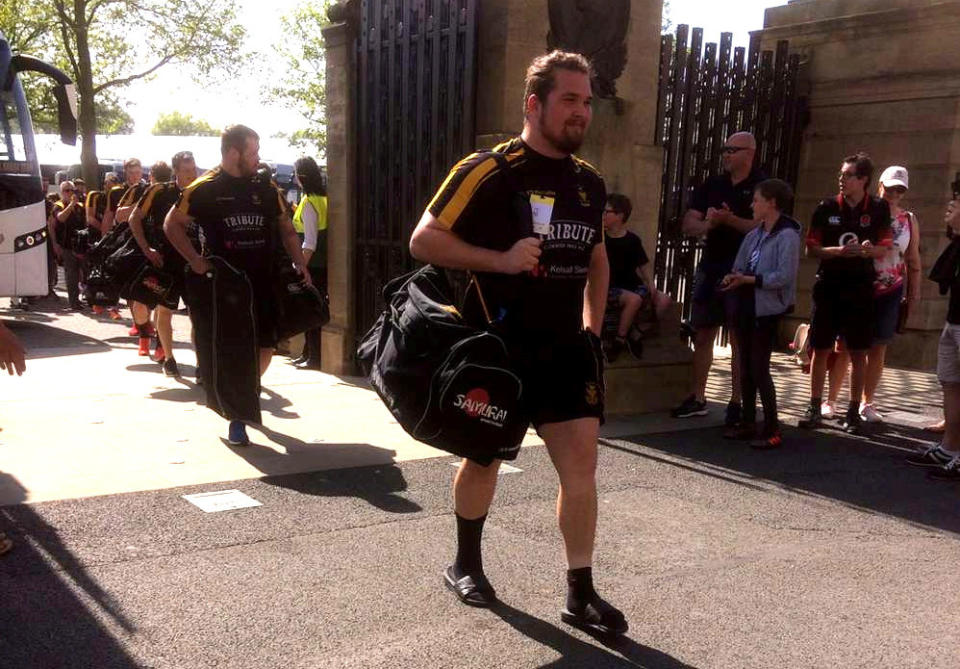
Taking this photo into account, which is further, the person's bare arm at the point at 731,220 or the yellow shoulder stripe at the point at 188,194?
the person's bare arm at the point at 731,220

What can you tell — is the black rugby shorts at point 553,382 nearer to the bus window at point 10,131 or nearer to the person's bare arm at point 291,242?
the person's bare arm at point 291,242

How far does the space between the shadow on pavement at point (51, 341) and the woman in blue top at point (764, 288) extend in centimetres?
664

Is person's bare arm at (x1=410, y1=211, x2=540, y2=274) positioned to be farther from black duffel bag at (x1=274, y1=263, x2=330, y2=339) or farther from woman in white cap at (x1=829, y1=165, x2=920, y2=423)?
woman in white cap at (x1=829, y1=165, x2=920, y2=423)

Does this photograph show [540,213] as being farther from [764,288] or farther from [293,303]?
[764,288]

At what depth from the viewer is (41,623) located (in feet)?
10.6

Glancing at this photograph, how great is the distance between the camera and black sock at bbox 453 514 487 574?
143 inches

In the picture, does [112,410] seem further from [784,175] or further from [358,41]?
[784,175]

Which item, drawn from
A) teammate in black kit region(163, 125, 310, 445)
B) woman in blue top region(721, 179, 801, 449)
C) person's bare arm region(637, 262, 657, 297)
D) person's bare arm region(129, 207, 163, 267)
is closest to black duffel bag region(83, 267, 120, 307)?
person's bare arm region(129, 207, 163, 267)

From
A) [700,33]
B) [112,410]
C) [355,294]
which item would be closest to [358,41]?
[355,294]

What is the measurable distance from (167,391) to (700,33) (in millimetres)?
5759

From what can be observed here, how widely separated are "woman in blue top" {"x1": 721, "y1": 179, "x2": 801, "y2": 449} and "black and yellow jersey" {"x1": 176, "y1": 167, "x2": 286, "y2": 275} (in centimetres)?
305

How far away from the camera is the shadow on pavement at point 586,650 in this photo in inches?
125

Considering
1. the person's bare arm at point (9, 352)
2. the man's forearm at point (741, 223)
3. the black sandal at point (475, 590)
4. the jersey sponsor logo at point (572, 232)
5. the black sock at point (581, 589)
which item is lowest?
the black sandal at point (475, 590)

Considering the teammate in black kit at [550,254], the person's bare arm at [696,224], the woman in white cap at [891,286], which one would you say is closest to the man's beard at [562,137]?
the teammate in black kit at [550,254]
